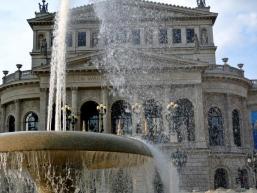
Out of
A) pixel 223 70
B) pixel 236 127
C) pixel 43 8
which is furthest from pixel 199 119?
pixel 43 8

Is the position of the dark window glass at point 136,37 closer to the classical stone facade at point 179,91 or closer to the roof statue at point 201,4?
the classical stone facade at point 179,91

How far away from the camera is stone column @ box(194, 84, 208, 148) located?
37531mm

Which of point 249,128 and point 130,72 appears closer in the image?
point 130,72

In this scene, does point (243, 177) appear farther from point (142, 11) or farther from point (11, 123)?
point (11, 123)

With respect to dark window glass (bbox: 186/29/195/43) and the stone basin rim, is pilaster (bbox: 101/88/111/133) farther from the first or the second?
the stone basin rim

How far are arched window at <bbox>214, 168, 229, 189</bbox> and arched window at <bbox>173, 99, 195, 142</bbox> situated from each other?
4490 mm

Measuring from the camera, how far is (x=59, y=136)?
340 inches

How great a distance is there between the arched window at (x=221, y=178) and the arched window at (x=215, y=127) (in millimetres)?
2442

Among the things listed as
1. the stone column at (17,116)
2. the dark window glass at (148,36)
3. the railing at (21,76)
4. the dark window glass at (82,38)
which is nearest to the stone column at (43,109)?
the railing at (21,76)

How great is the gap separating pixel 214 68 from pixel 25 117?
1789 cm

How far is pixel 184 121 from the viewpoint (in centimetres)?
3912

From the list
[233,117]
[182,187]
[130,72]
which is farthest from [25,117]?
[233,117]

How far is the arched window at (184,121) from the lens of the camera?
38.4 metres

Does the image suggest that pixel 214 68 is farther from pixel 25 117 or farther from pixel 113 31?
pixel 25 117
